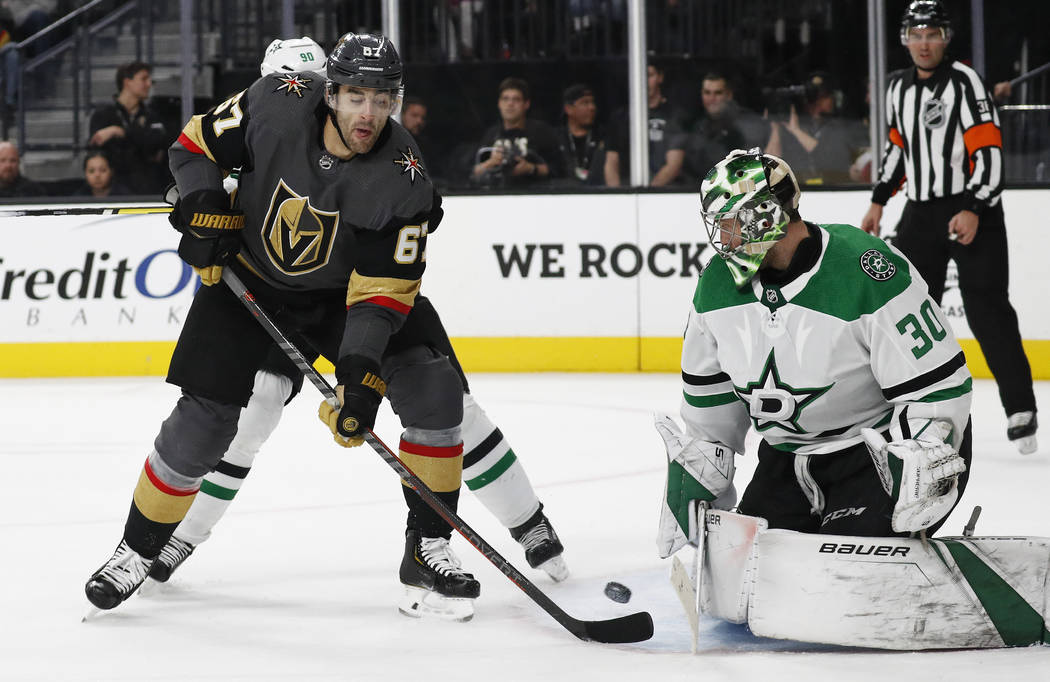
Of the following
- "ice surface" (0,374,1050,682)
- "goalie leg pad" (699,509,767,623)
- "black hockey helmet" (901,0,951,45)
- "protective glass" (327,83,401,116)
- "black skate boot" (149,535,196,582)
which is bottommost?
"ice surface" (0,374,1050,682)

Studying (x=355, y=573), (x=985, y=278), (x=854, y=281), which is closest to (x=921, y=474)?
(x=854, y=281)

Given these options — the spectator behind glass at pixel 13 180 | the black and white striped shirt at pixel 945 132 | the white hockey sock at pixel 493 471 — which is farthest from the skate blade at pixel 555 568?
the spectator behind glass at pixel 13 180

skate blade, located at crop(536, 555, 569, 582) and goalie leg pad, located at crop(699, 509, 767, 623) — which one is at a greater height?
goalie leg pad, located at crop(699, 509, 767, 623)

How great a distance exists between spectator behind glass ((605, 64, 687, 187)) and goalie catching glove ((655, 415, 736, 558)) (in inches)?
149

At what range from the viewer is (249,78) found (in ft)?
20.8

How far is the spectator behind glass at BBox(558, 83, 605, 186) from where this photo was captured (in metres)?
6.01

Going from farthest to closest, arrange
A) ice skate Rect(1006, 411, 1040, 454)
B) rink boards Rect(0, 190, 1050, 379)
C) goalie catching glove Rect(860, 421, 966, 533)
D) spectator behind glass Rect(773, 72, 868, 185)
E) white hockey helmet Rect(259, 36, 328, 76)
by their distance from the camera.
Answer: spectator behind glass Rect(773, 72, 868, 185) → rink boards Rect(0, 190, 1050, 379) → ice skate Rect(1006, 411, 1040, 454) → white hockey helmet Rect(259, 36, 328, 76) → goalie catching glove Rect(860, 421, 966, 533)

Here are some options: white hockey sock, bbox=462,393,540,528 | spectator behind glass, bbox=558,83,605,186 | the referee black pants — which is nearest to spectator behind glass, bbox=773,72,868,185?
spectator behind glass, bbox=558,83,605,186

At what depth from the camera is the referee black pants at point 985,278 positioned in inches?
153

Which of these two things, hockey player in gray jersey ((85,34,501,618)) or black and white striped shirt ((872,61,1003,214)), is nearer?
hockey player in gray jersey ((85,34,501,618))

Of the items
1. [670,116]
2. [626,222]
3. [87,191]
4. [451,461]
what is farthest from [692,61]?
[451,461]

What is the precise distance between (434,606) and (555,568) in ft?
1.09

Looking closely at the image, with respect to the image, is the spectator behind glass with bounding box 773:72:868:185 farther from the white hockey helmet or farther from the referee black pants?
the white hockey helmet

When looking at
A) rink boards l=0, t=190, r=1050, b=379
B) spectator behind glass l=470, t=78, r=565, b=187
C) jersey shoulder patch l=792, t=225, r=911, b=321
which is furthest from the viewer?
spectator behind glass l=470, t=78, r=565, b=187
